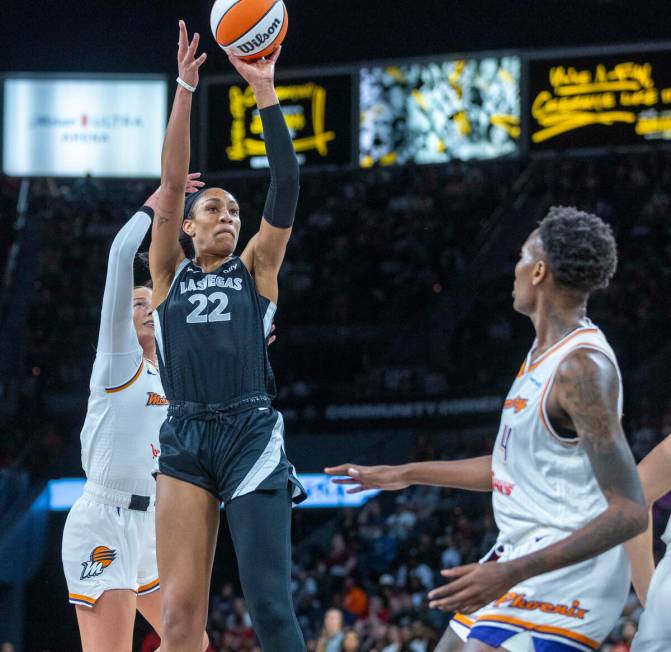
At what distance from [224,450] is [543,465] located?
1432 millimetres

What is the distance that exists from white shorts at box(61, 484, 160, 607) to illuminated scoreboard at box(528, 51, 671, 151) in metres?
15.5

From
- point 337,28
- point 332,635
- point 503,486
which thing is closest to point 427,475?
point 503,486

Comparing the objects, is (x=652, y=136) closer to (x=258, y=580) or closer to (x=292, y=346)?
(x=292, y=346)

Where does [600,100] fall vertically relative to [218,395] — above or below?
above

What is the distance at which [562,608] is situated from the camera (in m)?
3.06

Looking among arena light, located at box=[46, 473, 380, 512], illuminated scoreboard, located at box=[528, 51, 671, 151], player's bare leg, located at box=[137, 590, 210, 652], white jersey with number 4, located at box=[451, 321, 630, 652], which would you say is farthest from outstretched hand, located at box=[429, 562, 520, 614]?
illuminated scoreboard, located at box=[528, 51, 671, 151]

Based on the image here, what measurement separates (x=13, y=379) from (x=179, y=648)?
569 inches

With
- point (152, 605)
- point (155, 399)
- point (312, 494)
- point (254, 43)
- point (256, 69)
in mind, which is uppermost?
point (254, 43)

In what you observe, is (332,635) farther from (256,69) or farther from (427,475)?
(427,475)

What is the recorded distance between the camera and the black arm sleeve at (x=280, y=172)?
4.36 meters

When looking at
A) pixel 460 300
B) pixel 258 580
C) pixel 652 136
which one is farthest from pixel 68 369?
pixel 258 580

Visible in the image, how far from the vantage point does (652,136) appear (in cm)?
1884

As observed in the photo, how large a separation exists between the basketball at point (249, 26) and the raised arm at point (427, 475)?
6.34ft

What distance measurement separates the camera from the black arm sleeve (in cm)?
436
